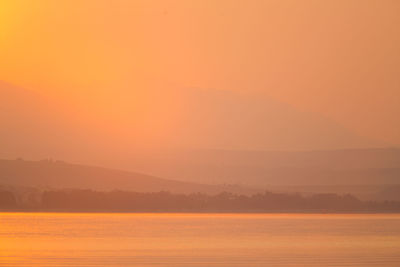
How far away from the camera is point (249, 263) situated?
46.2 feet

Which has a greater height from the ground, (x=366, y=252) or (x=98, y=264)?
(x=366, y=252)

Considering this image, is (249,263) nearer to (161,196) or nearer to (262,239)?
(262,239)

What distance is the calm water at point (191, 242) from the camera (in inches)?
564

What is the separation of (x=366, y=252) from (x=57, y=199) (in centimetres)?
1739

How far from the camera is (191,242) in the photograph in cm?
1753

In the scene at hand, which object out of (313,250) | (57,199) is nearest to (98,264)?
(313,250)

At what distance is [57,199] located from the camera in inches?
1256

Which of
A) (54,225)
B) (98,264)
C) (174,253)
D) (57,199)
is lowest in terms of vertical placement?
(98,264)

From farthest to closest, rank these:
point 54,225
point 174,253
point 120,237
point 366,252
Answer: point 54,225 < point 120,237 < point 366,252 < point 174,253

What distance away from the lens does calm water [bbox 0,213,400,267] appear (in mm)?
14320

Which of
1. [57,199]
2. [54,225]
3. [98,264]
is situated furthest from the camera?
[57,199]

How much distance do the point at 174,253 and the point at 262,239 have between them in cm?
385

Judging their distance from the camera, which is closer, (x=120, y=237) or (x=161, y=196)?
(x=120, y=237)

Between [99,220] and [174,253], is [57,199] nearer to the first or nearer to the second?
[99,220]
